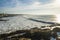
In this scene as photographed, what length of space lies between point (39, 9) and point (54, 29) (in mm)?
356

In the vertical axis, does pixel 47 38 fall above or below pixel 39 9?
below

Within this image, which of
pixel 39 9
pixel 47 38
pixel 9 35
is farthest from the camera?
pixel 39 9

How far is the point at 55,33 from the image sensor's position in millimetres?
1876

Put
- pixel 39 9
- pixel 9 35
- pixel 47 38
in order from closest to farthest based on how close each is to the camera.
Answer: pixel 9 35 < pixel 47 38 < pixel 39 9

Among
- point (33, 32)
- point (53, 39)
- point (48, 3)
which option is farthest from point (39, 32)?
point (48, 3)

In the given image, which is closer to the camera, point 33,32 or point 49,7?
point 33,32

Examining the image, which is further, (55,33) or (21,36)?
(55,33)

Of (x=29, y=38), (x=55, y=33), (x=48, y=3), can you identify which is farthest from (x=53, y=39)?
(x=48, y=3)

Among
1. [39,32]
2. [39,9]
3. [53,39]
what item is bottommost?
[53,39]

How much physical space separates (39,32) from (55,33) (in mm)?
249

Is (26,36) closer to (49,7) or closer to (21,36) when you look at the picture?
(21,36)

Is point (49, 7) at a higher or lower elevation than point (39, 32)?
higher

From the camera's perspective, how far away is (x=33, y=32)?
68.2 inches

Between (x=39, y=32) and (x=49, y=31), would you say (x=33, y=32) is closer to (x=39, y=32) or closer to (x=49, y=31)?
(x=39, y=32)
